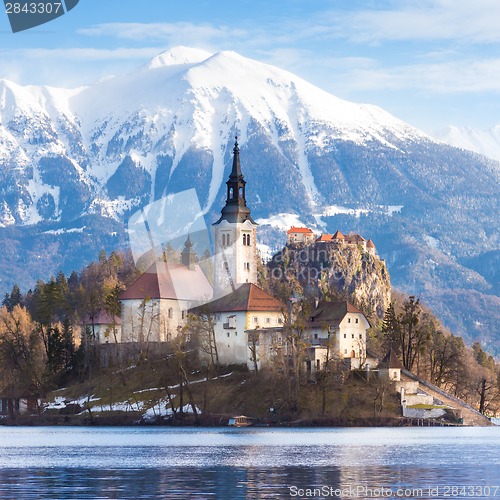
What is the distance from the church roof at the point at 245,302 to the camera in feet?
618

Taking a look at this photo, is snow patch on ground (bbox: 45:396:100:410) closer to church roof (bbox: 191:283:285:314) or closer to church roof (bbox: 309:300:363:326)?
church roof (bbox: 191:283:285:314)

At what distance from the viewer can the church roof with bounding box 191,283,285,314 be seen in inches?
7411

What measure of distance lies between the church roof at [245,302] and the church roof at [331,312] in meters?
4.59

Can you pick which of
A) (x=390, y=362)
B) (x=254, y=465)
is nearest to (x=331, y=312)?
(x=390, y=362)

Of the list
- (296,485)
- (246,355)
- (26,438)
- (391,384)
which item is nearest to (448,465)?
(296,485)

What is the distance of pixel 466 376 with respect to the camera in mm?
188625

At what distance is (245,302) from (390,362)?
25.7m

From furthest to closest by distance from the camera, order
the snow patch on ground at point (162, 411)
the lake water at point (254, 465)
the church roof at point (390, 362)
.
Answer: the snow patch on ground at point (162, 411), the church roof at point (390, 362), the lake water at point (254, 465)

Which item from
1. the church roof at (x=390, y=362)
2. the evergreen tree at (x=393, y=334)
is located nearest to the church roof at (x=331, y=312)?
A: the evergreen tree at (x=393, y=334)

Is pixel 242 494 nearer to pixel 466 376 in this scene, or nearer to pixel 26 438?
pixel 26 438

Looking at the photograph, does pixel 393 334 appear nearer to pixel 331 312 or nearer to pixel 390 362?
pixel 331 312

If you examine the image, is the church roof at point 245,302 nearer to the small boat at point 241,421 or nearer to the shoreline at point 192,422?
the shoreline at point 192,422

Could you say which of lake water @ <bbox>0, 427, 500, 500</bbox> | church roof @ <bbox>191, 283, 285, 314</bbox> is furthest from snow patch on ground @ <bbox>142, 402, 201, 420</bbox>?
lake water @ <bbox>0, 427, 500, 500</bbox>

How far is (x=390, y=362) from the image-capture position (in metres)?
170
